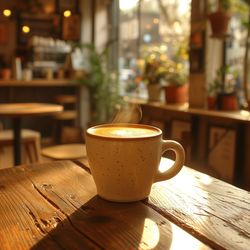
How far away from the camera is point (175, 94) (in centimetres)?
366

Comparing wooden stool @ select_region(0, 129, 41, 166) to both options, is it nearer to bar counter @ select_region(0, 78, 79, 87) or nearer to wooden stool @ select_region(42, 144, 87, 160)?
wooden stool @ select_region(42, 144, 87, 160)

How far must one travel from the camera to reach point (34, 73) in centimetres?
568

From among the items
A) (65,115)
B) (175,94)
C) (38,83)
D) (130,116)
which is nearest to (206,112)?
(175,94)

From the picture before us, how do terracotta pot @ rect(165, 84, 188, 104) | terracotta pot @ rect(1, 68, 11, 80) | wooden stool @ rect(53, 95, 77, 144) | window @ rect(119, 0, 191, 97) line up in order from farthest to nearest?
wooden stool @ rect(53, 95, 77, 144)
terracotta pot @ rect(1, 68, 11, 80)
window @ rect(119, 0, 191, 97)
terracotta pot @ rect(165, 84, 188, 104)

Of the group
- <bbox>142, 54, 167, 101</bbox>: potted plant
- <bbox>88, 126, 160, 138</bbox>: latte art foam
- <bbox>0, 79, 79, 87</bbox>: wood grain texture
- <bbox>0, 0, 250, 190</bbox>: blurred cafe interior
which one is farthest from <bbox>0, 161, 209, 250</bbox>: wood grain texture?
<bbox>0, 79, 79, 87</bbox>: wood grain texture

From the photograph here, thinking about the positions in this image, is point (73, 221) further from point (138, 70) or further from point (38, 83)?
point (38, 83)

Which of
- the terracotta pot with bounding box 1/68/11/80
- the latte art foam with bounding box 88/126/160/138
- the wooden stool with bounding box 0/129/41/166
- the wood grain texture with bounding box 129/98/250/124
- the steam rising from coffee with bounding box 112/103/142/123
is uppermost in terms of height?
the terracotta pot with bounding box 1/68/11/80

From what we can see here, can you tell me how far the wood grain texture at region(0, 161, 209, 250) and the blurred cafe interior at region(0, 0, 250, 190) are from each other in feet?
3.49

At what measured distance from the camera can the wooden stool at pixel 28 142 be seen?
3492 mm

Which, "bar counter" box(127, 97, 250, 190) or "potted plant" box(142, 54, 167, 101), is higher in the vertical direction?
"potted plant" box(142, 54, 167, 101)

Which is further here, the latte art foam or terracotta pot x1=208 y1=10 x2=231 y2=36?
terracotta pot x1=208 y1=10 x2=231 y2=36

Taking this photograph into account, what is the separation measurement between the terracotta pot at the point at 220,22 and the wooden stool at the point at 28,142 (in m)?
1.96

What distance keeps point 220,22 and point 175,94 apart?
88 cm

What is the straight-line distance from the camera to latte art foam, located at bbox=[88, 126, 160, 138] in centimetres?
82
